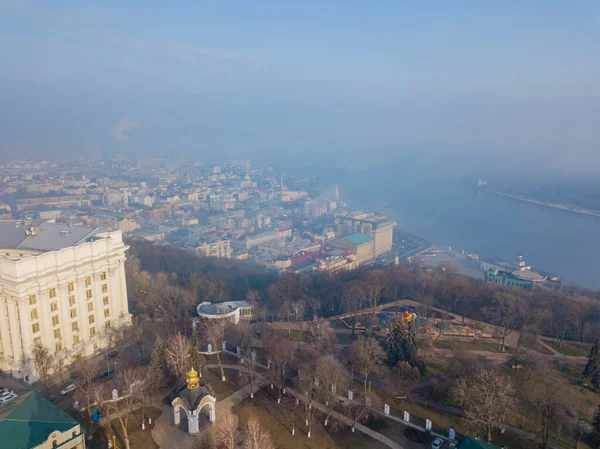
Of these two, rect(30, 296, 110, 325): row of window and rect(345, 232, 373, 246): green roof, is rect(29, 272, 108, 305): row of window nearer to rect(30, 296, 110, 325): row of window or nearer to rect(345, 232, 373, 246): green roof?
rect(30, 296, 110, 325): row of window

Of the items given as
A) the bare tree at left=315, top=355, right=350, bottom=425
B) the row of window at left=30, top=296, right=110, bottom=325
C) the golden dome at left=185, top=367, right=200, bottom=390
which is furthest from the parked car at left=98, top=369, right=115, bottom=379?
the bare tree at left=315, top=355, right=350, bottom=425

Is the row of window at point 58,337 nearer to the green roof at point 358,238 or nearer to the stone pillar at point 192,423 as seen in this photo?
the stone pillar at point 192,423

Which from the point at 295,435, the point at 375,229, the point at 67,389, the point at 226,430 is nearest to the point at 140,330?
the point at 67,389

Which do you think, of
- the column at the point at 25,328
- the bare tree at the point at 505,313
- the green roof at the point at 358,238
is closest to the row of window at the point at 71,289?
the column at the point at 25,328

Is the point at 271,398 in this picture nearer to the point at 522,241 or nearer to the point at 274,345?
the point at 274,345

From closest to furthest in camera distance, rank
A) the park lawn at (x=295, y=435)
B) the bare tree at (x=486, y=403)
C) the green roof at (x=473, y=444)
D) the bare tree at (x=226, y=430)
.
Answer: the green roof at (x=473, y=444), the bare tree at (x=226, y=430), the bare tree at (x=486, y=403), the park lawn at (x=295, y=435)

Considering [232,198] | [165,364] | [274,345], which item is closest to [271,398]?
[274,345]
